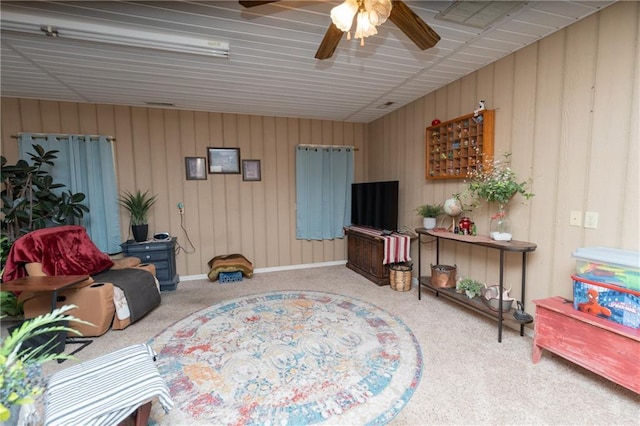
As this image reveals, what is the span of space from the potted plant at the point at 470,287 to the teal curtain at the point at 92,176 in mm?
4369

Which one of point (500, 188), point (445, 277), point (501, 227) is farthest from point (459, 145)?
point (445, 277)

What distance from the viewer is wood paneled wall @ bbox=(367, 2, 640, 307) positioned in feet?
6.17

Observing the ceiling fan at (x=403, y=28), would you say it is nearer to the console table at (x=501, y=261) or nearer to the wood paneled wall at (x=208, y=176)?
the console table at (x=501, y=261)

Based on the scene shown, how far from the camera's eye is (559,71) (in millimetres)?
2229

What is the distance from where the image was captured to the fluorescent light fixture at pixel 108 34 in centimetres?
194

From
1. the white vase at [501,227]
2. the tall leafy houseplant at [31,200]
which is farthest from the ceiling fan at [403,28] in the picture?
the tall leafy houseplant at [31,200]

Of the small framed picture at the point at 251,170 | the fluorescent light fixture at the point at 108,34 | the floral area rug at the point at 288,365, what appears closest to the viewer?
the floral area rug at the point at 288,365

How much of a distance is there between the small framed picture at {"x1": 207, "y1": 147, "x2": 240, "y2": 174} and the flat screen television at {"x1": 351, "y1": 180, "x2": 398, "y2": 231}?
1997 millimetres

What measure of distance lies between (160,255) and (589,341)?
14.3ft

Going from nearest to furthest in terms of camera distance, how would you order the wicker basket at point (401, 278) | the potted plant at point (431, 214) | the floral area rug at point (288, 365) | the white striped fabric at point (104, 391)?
the white striped fabric at point (104, 391) → the floral area rug at point (288, 365) → the potted plant at point (431, 214) → the wicker basket at point (401, 278)

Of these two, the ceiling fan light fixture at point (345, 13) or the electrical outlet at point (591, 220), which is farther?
the electrical outlet at point (591, 220)

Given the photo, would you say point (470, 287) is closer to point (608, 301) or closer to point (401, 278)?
point (401, 278)

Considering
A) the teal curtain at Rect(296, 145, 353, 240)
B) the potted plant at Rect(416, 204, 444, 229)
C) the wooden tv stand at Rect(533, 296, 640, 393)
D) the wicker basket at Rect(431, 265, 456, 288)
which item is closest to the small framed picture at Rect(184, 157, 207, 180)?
the teal curtain at Rect(296, 145, 353, 240)

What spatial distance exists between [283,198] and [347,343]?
2.84m
